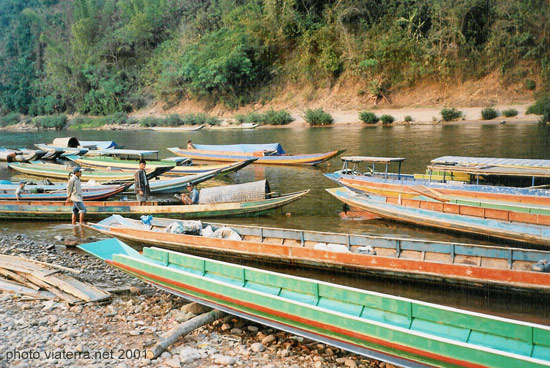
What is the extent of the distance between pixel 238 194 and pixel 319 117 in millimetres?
29476

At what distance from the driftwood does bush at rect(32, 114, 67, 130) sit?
62.6m

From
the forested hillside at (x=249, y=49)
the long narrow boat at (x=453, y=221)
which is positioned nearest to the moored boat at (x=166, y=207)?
the long narrow boat at (x=453, y=221)

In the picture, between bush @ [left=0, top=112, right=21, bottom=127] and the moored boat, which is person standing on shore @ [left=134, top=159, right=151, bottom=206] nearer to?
the moored boat

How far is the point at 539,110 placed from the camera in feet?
109

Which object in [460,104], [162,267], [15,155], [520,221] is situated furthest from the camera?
[460,104]

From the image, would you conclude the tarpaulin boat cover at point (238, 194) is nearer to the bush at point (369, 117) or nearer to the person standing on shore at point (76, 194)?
the person standing on shore at point (76, 194)

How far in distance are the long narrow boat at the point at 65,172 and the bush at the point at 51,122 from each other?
40.7 m

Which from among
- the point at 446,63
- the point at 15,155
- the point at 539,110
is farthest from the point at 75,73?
the point at 539,110

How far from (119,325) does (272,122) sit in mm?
39227

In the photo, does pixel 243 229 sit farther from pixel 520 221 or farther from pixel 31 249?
pixel 520 221

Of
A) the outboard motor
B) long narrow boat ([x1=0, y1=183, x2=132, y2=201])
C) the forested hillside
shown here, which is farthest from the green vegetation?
the outboard motor

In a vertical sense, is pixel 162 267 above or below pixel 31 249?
above

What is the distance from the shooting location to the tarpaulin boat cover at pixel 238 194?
13.6 meters

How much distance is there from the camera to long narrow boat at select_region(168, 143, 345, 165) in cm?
2333
